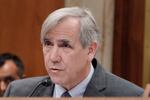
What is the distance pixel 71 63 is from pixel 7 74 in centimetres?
171

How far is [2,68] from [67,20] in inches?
70.7

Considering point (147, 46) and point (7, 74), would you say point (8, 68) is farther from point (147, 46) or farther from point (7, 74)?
point (147, 46)

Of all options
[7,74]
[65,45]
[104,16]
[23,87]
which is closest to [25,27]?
[104,16]

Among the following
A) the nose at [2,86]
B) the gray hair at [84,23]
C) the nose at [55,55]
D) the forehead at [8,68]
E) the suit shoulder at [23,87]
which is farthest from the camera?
the forehead at [8,68]

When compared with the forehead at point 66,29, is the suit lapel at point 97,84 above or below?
below

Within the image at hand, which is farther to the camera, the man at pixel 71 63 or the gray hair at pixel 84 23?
the gray hair at pixel 84 23

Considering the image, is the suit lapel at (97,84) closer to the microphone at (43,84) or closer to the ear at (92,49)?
the ear at (92,49)

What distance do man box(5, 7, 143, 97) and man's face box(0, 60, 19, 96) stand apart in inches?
51.1

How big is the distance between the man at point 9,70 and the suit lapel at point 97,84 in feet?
4.74

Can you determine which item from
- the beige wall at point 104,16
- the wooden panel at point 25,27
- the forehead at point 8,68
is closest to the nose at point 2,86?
the forehead at point 8,68

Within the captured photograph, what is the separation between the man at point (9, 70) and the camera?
391 cm

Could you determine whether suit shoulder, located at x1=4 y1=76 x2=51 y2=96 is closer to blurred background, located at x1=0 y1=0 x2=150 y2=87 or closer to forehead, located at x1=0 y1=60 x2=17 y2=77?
forehead, located at x1=0 y1=60 x2=17 y2=77

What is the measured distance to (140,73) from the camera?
480 cm

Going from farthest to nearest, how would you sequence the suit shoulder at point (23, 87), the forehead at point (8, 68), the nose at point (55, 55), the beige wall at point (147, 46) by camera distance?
the beige wall at point (147, 46)
the forehead at point (8, 68)
the suit shoulder at point (23, 87)
the nose at point (55, 55)
